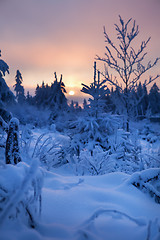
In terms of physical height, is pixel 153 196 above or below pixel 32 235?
below

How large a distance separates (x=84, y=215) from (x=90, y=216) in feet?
0.18

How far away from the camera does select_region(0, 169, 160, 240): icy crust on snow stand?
0.96 m

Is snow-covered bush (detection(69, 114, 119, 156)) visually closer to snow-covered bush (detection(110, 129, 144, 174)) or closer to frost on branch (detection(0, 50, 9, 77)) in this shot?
snow-covered bush (detection(110, 129, 144, 174))

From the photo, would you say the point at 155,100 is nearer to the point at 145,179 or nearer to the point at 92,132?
the point at 92,132

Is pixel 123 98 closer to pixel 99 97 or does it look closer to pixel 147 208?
pixel 99 97

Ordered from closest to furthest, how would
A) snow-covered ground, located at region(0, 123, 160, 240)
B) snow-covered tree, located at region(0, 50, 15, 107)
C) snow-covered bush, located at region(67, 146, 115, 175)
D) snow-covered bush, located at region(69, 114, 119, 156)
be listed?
snow-covered ground, located at region(0, 123, 160, 240) → snow-covered bush, located at region(67, 146, 115, 175) → snow-covered bush, located at region(69, 114, 119, 156) → snow-covered tree, located at region(0, 50, 15, 107)

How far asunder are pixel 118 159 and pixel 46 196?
4.19 meters

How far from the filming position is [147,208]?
1.49 meters

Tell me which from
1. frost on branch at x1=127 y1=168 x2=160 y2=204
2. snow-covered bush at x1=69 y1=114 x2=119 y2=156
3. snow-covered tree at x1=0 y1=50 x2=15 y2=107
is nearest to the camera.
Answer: frost on branch at x1=127 y1=168 x2=160 y2=204

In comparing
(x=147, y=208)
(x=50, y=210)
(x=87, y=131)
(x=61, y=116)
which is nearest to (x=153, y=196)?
(x=147, y=208)

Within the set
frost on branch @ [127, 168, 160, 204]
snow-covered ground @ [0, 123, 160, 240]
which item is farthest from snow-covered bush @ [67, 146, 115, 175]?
snow-covered ground @ [0, 123, 160, 240]

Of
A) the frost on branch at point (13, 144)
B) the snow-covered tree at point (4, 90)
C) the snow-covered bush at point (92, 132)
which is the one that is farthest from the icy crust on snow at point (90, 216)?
the snow-covered tree at point (4, 90)

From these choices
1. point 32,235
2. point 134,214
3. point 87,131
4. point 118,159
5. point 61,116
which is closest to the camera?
point 32,235

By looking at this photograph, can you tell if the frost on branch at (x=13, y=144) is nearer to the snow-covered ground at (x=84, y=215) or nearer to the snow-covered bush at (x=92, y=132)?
the snow-covered ground at (x=84, y=215)
